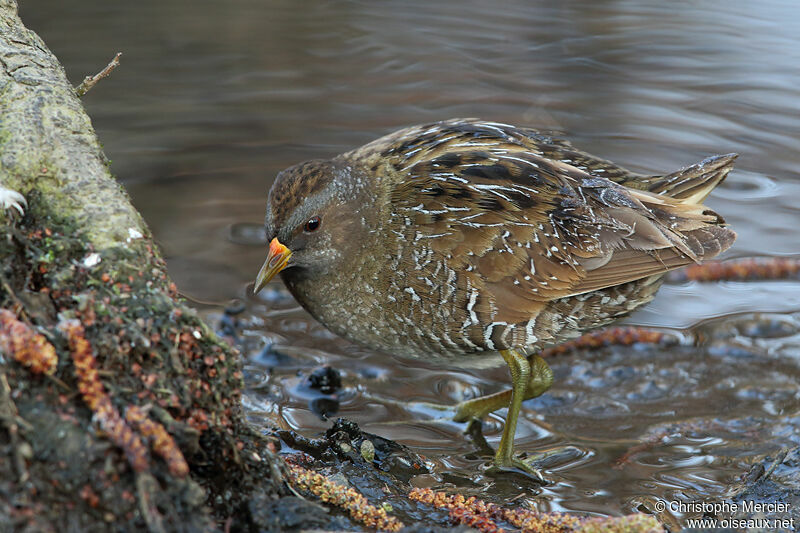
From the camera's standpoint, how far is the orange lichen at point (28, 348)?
191 centimetres

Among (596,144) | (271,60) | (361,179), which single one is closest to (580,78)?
(596,144)

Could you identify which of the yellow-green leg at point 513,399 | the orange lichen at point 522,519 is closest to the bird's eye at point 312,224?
the yellow-green leg at point 513,399

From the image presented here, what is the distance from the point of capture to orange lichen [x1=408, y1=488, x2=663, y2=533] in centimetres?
249

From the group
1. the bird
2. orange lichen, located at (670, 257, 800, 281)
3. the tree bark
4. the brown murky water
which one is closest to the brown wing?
the bird

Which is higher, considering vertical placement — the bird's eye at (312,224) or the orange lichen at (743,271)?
the bird's eye at (312,224)

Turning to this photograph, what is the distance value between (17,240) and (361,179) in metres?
1.96

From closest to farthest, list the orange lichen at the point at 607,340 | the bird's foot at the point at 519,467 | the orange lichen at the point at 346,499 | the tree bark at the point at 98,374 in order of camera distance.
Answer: the tree bark at the point at 98,374
the orange lichen at the point at 346,499
the bird's foot at the point at 519,467
the orange lichen at the point at 607,340

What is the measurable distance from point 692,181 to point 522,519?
7.38 ft

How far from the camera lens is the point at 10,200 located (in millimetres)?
2260

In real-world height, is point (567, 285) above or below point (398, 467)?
above

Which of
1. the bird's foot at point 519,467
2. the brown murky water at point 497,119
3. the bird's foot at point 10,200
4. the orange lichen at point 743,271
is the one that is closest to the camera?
the bird's foot at point 10,200

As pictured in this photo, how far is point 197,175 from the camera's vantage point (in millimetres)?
6656

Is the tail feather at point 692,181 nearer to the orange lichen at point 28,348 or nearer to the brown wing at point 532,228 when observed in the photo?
the brown wing at point 532,228

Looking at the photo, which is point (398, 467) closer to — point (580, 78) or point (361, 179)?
point (361, 179)
